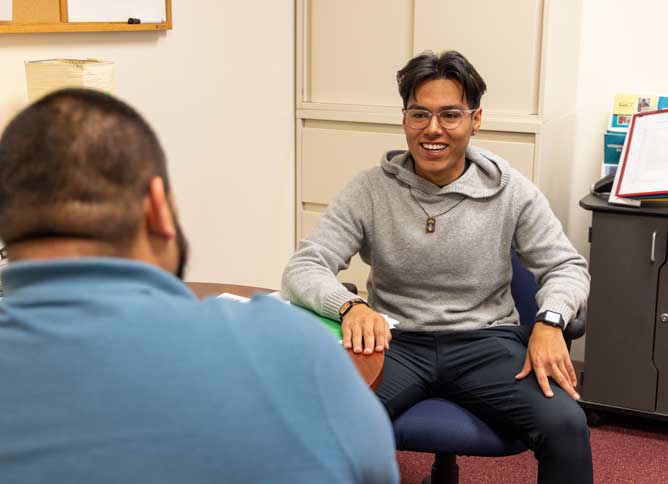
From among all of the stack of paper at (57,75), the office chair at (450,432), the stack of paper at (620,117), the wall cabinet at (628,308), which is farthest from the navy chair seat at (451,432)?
A: the stack of paper at (620,117)

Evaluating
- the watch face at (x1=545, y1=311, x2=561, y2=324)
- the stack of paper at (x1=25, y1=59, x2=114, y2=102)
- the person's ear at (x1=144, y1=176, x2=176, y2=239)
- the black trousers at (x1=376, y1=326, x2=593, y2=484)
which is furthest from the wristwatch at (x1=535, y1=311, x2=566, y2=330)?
the person's ear at (x1=144, y1=176, x2=176, y2=239)

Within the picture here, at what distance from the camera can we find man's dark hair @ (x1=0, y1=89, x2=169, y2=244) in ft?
2.94

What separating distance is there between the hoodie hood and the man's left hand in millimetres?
425

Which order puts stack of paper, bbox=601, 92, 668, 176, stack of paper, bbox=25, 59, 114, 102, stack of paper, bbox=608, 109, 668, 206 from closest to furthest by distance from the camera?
stack of paper, bbox=25, 59, 114, 102
stack of paper, bbox=608, 109, 668, 206
stack of paper, bbox=601, 92, 668, 176

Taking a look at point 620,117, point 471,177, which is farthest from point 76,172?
point 620,117

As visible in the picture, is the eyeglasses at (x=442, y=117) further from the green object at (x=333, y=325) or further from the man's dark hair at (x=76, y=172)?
the man's dark hair at (x=76, y=172)

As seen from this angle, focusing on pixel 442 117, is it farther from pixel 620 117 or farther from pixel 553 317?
pixel 620 117

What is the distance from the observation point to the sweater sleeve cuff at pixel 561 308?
2172mm

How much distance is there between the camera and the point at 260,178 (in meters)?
3.62

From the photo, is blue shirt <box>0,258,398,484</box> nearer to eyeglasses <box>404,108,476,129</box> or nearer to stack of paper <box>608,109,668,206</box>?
eyeglasses <box>404,108,476,129</box>

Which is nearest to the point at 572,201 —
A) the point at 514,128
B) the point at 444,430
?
the point at 514,128

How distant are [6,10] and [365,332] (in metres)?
1.29

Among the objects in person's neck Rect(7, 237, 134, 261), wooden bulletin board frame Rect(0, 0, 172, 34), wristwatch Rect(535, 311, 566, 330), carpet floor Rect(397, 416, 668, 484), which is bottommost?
carpet floor Rect(397, 416, 668, 484)

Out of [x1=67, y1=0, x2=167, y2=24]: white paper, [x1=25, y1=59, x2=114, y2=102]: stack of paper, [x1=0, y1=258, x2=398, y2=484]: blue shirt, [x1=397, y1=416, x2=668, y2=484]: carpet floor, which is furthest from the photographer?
[x1=397, y1=416, x2=668, y2=484]: carpet floor
